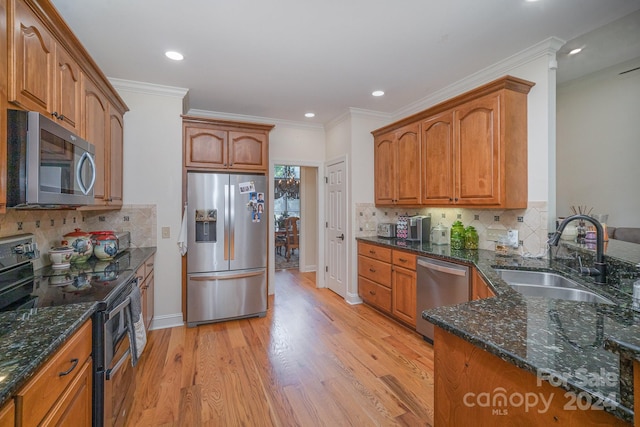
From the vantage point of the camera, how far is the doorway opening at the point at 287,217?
7.22 m

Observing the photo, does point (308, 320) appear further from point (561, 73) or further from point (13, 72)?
point (561, 73)

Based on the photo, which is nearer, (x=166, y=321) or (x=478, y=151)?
(x=478, y=151)

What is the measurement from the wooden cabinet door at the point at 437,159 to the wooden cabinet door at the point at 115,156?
311cm

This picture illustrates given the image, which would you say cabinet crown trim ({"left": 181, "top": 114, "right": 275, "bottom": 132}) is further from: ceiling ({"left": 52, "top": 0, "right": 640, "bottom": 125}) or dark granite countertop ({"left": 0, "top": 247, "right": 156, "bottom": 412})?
dark granite countertop ({"left": 0, "top": 247, "right": 156, "bottom": 412})

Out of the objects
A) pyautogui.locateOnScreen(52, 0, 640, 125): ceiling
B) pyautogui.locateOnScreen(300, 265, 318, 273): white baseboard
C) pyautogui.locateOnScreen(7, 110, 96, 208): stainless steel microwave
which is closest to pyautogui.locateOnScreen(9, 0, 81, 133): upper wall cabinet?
pyautogui.locateOnScreen(7, 110, 96, 208): stainless steel microwave

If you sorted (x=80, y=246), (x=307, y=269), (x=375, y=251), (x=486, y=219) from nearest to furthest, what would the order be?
(x=80, y=246) → (x=486, y=219) → (x=375, y=251) → (x=307, y=269)

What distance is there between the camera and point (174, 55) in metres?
2.54

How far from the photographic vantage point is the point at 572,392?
63 cm

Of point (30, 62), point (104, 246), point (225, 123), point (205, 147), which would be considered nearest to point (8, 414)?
point (30, 62)

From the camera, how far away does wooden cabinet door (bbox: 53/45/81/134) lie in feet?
5.62

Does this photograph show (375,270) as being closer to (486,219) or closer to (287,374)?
(486,219)

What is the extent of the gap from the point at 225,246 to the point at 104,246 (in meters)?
1.15

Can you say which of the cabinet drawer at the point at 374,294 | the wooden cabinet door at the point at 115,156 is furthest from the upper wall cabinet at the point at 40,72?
the cabinet drawer at the point at 374,294

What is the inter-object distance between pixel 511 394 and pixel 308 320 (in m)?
2.77
